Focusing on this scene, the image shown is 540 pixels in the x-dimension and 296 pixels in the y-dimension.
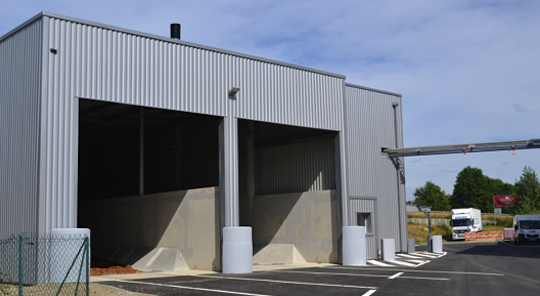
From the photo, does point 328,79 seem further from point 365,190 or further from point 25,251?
point 25,251

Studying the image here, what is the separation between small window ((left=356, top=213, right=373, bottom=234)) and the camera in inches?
1026

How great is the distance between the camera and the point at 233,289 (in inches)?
567

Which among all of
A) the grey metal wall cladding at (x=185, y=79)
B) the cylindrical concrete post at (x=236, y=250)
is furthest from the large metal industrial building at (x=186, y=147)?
the cylindrical concrete post at (x=236, y=250)

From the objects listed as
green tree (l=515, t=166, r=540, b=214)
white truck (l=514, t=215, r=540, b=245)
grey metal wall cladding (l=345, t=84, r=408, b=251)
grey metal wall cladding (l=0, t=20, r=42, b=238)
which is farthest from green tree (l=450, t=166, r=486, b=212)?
grey metal wall cladding (l=0, t=20, r=42, b=238)

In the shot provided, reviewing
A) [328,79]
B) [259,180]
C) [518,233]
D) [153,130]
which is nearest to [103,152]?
[153,130]

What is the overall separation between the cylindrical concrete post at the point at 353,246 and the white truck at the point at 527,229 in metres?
23.4

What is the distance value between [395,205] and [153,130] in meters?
14.8

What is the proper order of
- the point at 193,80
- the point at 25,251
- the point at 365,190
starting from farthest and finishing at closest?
1. the point at 365,190
2. the point at 193,80
3. the point at 25,251

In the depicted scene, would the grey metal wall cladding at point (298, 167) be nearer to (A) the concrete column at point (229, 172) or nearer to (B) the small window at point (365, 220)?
(B) the small window at point (365, 220)

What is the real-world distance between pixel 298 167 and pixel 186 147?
657 centimetres

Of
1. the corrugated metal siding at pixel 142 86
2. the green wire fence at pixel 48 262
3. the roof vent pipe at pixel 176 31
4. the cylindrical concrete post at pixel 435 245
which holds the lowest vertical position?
the cylindrical concrete post at pixel 435 245

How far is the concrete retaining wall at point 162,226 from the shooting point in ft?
69.7

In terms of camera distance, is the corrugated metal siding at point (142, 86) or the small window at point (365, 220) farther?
the small window at point (365, 220)

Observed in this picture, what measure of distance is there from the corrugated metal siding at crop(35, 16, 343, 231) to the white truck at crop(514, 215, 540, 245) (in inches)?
963
